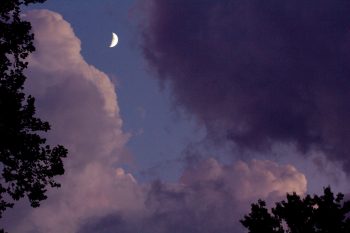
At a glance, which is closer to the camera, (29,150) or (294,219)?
(29,150)

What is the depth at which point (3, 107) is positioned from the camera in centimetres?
1472

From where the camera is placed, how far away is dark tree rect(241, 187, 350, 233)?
23969 mm

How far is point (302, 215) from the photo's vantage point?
24.7 m

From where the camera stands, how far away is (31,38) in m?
15.8

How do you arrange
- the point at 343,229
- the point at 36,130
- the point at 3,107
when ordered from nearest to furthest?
the point at 3,107 < the point at 36,130 < the point at 343,229

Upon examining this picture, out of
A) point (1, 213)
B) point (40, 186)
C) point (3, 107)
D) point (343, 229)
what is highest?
point (343, 229)

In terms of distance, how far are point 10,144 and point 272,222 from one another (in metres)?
15.1

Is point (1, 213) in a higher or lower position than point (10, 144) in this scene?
lower

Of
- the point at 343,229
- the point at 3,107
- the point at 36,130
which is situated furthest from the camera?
the point at 343,229

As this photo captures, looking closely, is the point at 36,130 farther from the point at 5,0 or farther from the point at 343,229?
the point at 343,229

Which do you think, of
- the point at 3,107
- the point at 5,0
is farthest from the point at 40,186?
the point at 5,0

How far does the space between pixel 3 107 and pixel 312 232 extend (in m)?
17.3

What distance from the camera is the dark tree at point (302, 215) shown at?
78.6 ft

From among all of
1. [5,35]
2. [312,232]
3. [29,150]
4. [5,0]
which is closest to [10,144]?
[29,150]
